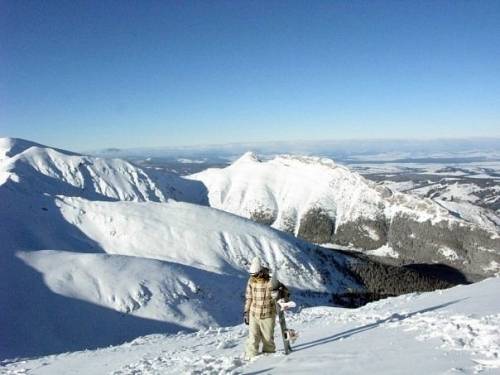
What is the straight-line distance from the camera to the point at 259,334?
17.6 metres

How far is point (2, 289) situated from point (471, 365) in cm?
8696

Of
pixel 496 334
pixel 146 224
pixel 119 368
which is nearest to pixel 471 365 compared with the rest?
pixel 496 334

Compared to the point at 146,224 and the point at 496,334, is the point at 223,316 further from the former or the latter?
the point at 496,334

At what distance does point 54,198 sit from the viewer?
16775 centimetres

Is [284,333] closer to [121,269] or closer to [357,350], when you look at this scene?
[357,350]

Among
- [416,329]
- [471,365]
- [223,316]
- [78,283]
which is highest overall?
[471,365]

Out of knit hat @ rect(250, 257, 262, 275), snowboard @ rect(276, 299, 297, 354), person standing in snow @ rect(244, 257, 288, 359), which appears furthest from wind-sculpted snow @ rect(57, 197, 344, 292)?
knit hat @ rect(250, 257, 262, 275)

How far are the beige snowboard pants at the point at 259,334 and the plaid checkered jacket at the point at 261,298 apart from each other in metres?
0.19

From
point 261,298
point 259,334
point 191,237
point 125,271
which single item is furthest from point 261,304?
point 191,237

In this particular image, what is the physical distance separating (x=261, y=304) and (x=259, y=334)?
1279 mm

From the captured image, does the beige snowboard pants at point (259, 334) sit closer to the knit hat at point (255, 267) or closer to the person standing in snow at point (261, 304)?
the person standing in snow at point (261, 304)

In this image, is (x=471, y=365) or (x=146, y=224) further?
(x=146, y=224)

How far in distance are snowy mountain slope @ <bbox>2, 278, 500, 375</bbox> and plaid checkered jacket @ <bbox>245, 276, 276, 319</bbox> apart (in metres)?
1.55

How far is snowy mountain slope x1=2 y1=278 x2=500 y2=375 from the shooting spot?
13.1 meters
